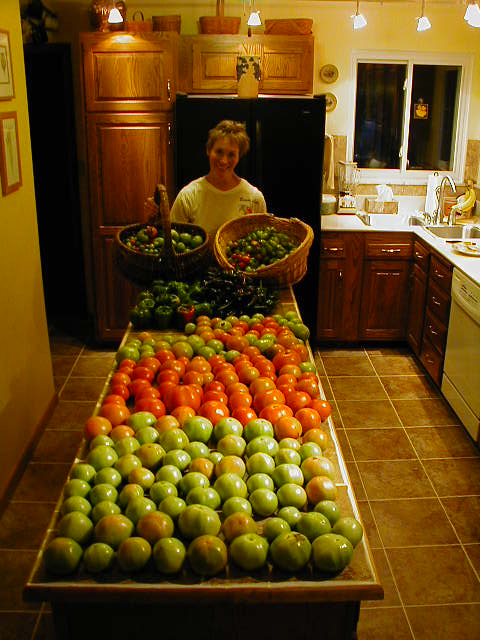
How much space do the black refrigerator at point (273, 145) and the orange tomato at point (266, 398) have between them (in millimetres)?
2799

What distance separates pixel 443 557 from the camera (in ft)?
9.69

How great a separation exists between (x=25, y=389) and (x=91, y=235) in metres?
1.67

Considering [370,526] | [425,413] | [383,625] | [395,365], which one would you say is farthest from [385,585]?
[395,365]

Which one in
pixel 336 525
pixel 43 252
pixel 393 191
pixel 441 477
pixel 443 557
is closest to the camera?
pixel 336 525

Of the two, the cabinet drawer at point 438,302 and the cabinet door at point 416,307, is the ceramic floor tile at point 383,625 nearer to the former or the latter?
the cabinet drawer at point 438,302

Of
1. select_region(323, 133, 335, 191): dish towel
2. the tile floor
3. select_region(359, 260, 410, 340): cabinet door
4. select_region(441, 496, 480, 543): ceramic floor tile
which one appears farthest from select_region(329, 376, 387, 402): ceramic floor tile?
select_region(323, 133, 335, 191): dish towel

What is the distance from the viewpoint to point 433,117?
552cm

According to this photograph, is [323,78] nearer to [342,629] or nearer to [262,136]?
[262,136]

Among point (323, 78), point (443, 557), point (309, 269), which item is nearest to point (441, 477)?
point (443, 557)

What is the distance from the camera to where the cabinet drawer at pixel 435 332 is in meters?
4.38

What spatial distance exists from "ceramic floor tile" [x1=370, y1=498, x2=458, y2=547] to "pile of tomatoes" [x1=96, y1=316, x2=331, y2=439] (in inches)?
42.2

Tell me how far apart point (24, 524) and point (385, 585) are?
1616 mm

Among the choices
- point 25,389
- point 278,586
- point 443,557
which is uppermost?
point 278,586

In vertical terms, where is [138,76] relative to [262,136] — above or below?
above
